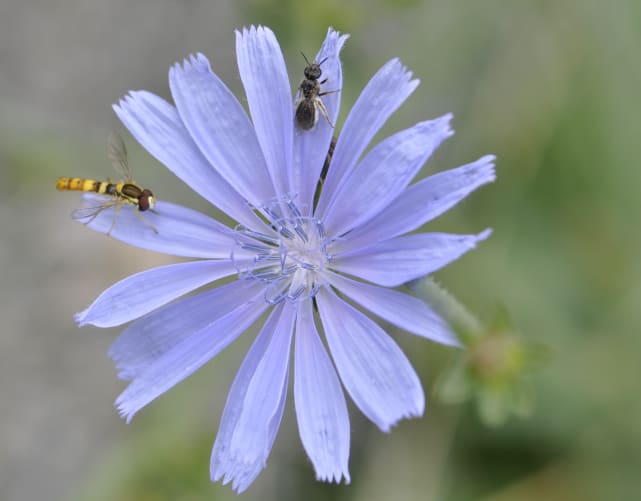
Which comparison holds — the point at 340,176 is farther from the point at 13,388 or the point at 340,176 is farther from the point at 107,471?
the point at 13,388

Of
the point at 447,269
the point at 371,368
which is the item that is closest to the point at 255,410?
the point at 371,368

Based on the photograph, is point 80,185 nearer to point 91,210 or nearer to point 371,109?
point 91,210

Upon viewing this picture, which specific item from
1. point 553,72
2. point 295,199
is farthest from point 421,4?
point 295,199

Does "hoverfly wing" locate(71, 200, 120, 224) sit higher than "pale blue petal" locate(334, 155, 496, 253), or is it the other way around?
"hoverfly wing" locate(71, 200, 120, 224)

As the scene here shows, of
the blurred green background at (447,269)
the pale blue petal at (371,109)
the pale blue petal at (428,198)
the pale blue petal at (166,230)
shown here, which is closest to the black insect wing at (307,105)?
the pale blue petal at (371,109)

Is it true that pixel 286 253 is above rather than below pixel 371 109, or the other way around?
below

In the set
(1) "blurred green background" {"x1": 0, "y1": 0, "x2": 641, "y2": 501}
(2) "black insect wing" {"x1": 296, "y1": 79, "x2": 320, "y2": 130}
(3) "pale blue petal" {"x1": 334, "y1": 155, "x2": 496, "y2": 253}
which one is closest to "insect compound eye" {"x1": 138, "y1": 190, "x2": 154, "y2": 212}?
(2) "black insect wing" {"x1": 296, "y1": 79, "x2": 320, "y2": 130}

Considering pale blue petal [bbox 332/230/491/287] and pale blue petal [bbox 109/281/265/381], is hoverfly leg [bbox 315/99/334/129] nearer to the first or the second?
pale blue petal [bbox 332/230/491/287]
